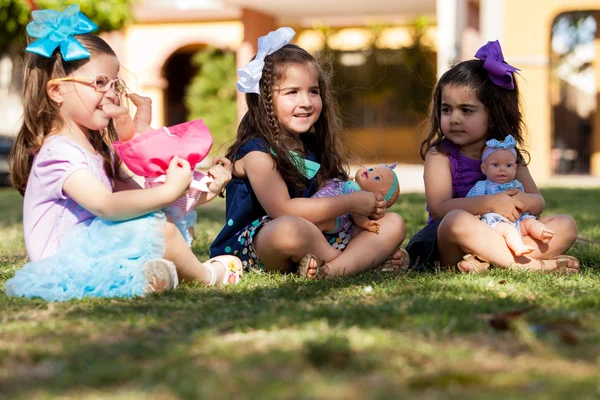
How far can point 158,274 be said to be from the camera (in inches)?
120

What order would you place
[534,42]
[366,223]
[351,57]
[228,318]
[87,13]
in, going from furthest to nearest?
[351,57]
[87,13]
[534,42]
[366,223]
[228,318]

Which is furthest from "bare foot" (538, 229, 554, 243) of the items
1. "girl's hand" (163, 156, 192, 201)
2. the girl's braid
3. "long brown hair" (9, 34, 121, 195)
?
"long brown hair" (9, 34, 121, 195)

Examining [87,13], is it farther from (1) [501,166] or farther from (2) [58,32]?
(1) [501,166]

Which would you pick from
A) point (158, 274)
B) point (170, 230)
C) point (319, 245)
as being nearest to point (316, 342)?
point (158, 274)

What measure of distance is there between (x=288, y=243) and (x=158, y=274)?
0.66 m

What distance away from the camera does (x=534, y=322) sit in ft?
8.00

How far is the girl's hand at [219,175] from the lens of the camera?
332cm

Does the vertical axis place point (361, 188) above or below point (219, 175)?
below

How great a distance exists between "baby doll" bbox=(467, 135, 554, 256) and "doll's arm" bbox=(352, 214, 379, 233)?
1.63ft

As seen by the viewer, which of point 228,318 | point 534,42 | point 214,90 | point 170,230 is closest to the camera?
point 228,318

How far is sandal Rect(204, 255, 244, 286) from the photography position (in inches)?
132

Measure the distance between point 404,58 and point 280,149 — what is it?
15.9 meters

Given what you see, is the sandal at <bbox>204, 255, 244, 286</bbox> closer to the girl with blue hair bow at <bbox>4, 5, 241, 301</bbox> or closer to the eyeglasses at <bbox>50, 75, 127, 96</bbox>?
the girl with blue hair bow at <bbox>4, 5, 241, 301</bbox>

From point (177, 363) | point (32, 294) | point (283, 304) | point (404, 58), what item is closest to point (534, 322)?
point (283, 304)
